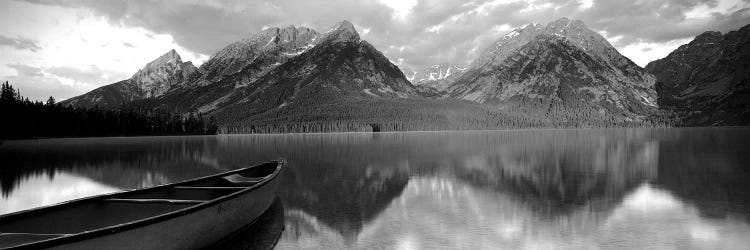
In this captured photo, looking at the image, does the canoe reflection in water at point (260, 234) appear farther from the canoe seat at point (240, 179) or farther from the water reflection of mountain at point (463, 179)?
the canoe seat at point (240, 179)

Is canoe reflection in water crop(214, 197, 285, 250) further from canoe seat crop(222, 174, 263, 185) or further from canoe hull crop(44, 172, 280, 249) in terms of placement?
canoe seat crop(222, 174, 263, 185)

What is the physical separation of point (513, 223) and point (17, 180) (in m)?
39.3

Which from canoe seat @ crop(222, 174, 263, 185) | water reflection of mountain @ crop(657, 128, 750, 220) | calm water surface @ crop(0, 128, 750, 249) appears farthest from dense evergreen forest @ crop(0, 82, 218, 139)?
water reflection of mountain @ crop(657, 128, 750, 220)

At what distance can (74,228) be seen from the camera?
16656 mm

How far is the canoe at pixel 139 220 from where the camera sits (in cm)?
1260

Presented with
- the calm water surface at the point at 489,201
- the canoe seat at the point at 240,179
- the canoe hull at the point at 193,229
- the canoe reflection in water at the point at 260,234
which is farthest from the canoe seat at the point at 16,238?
the canoe seat at the point at 240,179

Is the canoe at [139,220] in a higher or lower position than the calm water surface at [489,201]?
higher

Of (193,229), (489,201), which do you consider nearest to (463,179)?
(489,201)

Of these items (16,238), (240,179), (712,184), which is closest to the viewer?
(16,238)

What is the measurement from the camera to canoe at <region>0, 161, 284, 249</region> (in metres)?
12.6

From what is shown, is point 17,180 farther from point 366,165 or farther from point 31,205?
point 366,165

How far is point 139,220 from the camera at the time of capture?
539 inches

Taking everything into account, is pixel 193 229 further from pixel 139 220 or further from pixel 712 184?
pixel 712 184

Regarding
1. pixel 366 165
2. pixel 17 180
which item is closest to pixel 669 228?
pixel 366 165
